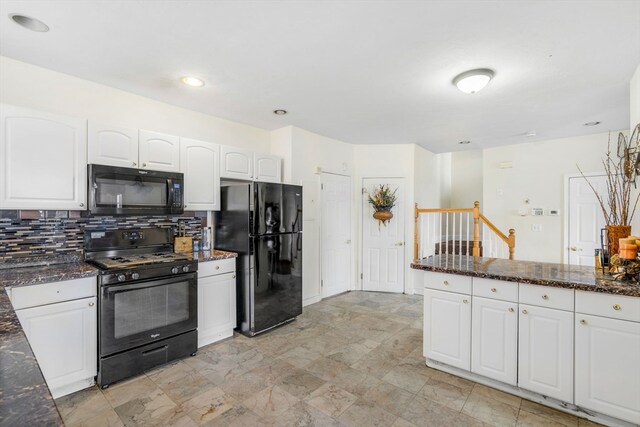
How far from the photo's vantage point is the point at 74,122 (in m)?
2.43

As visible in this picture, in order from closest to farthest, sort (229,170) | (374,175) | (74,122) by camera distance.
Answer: (74,122)
(229,170)
(374,175)

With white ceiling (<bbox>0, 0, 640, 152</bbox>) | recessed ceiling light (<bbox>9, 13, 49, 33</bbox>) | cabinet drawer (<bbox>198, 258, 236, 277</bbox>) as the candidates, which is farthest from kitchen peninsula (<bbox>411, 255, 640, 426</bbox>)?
recessed ceiling light (<bbox>9, 13, 49, 33</bbox>)

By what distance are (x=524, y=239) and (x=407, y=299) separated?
224 cm

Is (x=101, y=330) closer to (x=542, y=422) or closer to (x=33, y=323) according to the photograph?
(x=33, y=323)

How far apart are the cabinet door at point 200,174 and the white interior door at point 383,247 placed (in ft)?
8.84

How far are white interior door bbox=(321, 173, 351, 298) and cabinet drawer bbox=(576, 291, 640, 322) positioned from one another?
3.16m

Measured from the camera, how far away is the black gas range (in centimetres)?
235

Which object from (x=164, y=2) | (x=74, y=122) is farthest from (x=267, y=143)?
(x=164, y=2)

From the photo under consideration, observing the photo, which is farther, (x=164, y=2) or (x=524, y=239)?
(x=524, y=239)

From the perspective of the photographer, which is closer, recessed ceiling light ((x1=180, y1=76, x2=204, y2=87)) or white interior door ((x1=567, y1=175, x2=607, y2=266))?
recessed ceiling light ((x1=180, y1=76, x2=204, y2=87))

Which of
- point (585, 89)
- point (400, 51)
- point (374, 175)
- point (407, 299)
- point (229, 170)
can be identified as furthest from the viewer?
point (374, 175)

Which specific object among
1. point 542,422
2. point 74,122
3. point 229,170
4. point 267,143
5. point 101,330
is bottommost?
point 542,422

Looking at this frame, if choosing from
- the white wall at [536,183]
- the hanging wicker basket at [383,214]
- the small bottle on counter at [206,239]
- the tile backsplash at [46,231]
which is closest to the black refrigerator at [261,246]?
the small bottle on counter at [206,239]

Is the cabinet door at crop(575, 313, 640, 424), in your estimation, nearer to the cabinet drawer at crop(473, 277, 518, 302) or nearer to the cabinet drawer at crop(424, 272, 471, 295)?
the cabinet drawer at crop(473, 277, 518, 302)
